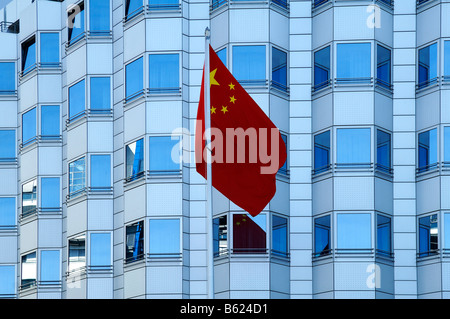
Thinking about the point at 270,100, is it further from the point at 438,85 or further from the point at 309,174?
the point at 438,85

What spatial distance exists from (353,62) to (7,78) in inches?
700

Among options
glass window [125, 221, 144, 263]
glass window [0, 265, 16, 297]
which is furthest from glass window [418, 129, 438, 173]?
glass window [0, 265, 16, 297]

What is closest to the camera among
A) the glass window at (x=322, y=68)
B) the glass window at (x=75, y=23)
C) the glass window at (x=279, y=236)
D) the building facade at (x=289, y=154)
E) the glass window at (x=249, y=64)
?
the building facade at (x=289, y=154)

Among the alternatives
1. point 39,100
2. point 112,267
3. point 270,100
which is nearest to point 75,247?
point 112,267

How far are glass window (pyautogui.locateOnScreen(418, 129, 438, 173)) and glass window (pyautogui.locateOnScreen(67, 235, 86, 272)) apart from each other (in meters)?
13.8

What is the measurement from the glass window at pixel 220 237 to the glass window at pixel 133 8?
9154 millimetres

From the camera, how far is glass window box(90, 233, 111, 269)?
134 feet

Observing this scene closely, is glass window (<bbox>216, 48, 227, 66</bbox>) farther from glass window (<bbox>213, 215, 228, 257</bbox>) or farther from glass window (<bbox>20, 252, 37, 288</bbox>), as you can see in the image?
glass window (<bbox>20, 252, 37, 288</bbox>)

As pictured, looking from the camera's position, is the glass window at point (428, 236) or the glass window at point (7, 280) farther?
the glass window at point (7, 280)

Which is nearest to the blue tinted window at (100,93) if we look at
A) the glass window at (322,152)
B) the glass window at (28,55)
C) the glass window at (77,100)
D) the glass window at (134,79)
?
the glass window at (77,100)

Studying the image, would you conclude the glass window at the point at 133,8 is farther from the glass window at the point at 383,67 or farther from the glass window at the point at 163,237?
the glass window at the point at 383,67

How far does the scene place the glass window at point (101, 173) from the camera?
4175 centimetres

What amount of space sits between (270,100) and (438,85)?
20.6 ft

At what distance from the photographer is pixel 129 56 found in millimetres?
41281
